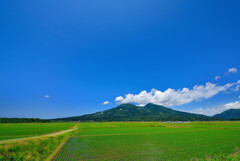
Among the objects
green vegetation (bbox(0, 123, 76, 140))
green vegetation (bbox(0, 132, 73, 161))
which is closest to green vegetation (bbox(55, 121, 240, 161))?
green vegetation (bbox(0, 132, 73, 161))

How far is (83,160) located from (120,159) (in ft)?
17.5

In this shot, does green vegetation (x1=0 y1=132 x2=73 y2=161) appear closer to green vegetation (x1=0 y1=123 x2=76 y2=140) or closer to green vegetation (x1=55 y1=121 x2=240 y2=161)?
green vegetation (x1=55 y1=121 x2=240 y2=161)

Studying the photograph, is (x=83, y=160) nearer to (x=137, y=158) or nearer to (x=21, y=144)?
(x=137, y=158)

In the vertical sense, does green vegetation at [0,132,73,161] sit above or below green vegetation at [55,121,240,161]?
above

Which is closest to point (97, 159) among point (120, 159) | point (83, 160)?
point (83, 160)

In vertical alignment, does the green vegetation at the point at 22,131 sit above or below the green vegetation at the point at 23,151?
below

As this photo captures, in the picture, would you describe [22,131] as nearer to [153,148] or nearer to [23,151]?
[23,151]

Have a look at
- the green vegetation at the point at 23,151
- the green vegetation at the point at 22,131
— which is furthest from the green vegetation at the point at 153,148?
the green vegetation at the point at 22,131

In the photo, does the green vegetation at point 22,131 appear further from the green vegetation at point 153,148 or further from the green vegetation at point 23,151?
the green vegetation at point 23,151

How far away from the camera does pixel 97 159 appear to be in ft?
52.5

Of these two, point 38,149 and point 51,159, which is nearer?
point 51,159

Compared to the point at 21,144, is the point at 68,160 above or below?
below

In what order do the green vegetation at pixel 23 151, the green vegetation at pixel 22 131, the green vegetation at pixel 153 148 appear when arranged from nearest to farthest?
the green vegetation at pixel 23 151
the green vegetation at pixel 153 148
the green vegetation at pixel 22 131

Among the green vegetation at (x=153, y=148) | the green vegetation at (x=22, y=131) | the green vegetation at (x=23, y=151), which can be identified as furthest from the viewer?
the green vegetation at (x=22, y=131)
